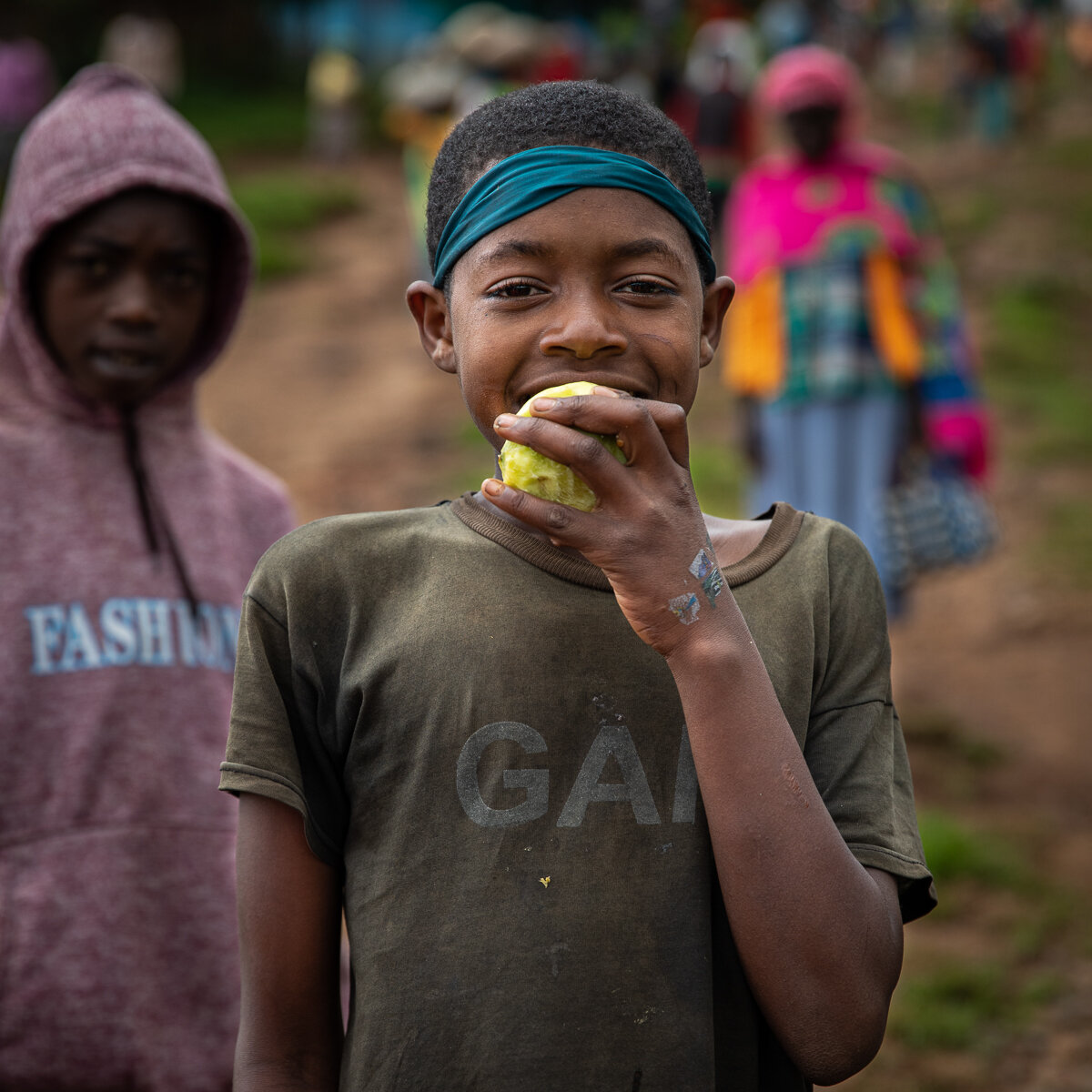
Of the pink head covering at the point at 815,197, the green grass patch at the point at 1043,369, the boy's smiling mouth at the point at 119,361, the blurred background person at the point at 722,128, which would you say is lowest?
the boy's smiling mouth at the point at 119,361

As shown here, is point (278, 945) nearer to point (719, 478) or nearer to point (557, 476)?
point (557, 476)

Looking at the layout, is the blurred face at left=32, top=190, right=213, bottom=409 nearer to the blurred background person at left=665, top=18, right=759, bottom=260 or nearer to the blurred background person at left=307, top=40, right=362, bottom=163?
the blurred background person at left=665, top=18, right=759, bottom=260

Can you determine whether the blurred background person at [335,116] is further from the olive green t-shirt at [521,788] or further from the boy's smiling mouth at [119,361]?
the olive green t-shirt at [521,788]

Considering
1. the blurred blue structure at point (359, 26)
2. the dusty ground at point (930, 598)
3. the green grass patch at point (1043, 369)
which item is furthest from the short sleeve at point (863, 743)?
the blurred blue structure at point (359, 26)

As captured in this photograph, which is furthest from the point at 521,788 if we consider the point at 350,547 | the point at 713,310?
the point at 713,310

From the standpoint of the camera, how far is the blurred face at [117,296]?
2611 millimetres

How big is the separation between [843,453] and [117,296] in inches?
130

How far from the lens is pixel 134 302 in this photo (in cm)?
260

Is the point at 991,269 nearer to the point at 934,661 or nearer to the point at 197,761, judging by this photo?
the point at 934,661

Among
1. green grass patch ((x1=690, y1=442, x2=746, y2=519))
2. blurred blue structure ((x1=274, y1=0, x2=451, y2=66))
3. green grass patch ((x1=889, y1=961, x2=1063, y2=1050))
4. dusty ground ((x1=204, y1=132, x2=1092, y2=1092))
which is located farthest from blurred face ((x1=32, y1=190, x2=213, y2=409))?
blurred blue structure ((x1=274, y1=0, x2=451, y2=66))

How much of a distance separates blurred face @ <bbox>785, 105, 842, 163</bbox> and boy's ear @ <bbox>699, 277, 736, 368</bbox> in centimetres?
382

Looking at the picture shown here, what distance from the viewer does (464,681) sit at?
1477 mm

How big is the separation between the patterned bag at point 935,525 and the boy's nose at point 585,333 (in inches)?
144

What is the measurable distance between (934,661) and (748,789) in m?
5.87
